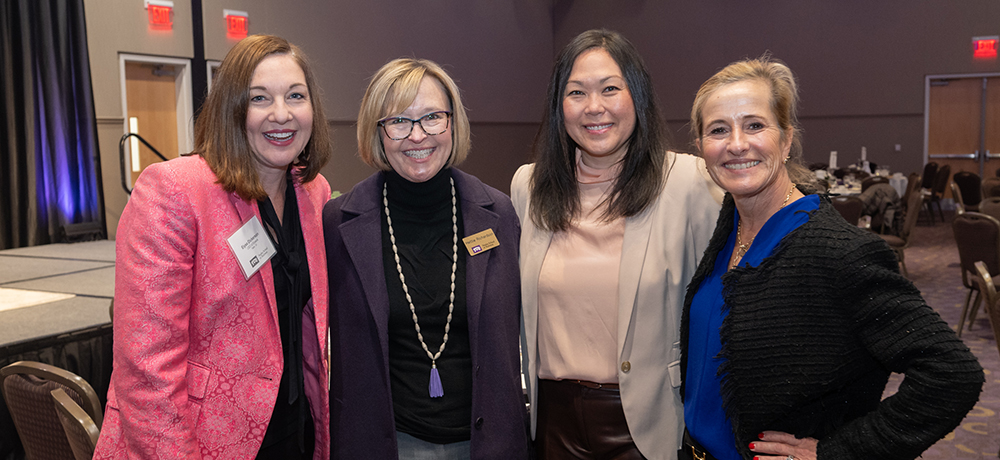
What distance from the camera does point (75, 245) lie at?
22.8 ft

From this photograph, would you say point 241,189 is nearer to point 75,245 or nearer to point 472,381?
point 472,381

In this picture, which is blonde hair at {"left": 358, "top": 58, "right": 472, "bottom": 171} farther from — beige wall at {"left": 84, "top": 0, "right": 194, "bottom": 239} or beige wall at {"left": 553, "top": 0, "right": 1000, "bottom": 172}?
beige wall at {"left": 553, "top": 0, "right": 1000, "bottom": 172}

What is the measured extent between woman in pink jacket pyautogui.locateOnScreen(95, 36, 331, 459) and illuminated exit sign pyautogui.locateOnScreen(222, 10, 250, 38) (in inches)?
303

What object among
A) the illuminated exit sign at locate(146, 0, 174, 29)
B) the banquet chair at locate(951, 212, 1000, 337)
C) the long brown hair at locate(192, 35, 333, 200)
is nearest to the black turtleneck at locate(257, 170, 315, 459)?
the long brown hair at locate(192, 35, 333, 200)

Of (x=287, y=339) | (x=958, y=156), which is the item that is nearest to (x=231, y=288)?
(x=287, y=339)

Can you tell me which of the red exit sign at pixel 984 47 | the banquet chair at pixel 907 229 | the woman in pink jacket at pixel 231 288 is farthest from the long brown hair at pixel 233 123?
the red exit sign at pixel 984 47

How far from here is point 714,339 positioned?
1458mm

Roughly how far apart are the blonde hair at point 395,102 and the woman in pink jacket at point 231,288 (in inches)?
5.7

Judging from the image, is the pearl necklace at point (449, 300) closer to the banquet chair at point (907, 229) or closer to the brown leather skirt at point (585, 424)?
the brown leather skirt at point (585, 424)

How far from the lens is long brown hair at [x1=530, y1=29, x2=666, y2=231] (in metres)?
1.79

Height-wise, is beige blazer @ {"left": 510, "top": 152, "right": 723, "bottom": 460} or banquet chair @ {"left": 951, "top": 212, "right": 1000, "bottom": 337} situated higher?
beige blazer @ {"left": 510, "top": 152, "right": 723, "bottom": 460}

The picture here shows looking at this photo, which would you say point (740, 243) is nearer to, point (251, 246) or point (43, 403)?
point (251, 246)

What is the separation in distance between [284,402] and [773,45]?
45.2 feet

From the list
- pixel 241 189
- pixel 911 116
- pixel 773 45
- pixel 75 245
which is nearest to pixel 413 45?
pixel 75 245
